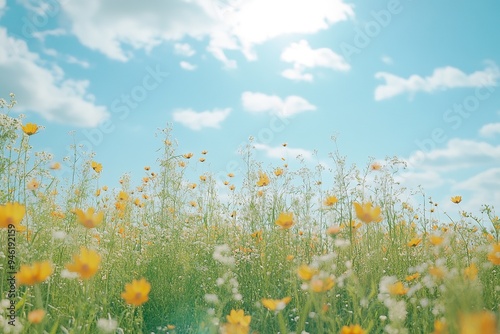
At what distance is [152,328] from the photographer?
2914 mm

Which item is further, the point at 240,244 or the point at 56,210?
the point at 56,210

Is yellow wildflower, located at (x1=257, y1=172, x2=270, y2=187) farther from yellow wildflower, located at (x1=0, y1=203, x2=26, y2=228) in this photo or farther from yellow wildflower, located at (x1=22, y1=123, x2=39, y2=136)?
yellow wildflower, located at (x1=0, y1=203, x2=26, y2=228)

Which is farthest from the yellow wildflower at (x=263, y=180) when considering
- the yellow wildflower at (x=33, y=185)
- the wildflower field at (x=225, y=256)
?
the yellow wildflower at (x=33, y=185)

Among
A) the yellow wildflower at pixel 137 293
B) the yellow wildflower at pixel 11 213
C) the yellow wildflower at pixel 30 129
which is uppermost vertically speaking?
the yellow wildflower at pixel 30 129

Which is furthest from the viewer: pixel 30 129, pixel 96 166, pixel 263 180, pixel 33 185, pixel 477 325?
pixel 96 166

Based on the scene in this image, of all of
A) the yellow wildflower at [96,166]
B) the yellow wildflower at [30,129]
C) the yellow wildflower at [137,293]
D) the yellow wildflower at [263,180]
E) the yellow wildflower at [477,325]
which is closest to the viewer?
the yellow wildflower at [477,325]

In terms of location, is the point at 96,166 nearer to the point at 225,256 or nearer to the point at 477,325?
the point at 225,256

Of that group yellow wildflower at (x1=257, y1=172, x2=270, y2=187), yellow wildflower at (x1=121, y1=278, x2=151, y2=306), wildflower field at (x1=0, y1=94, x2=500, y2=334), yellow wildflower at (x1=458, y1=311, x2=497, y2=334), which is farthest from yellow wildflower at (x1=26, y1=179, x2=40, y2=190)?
yellow wildflower at (x1=458, y1=311, x2=497, y2=334)

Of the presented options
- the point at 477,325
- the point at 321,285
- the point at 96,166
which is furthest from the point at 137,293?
the point at 96,166

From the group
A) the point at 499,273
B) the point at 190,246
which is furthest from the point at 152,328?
the point at 499,273

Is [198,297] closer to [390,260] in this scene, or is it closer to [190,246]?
[190,246]

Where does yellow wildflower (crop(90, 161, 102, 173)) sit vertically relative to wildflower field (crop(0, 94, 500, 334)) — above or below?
above

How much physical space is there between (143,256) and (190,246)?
0.39 meters

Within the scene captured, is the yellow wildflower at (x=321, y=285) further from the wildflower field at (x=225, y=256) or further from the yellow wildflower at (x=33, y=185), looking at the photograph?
the yellow wildflower at (x=33, y=185)
